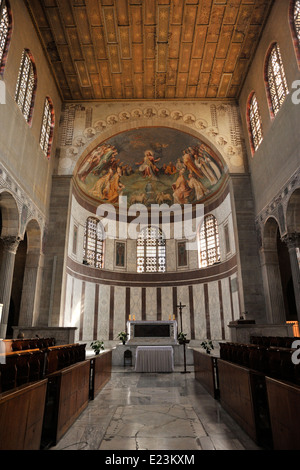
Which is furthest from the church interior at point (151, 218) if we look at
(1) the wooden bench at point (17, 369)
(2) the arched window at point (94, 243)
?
(2) the arched window at point (94, 243)

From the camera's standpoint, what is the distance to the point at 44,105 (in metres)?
17.0

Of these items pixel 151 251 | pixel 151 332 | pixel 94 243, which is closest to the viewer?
pixel 151 332

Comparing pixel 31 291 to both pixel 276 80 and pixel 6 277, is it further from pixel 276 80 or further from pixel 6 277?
pixel 276 80

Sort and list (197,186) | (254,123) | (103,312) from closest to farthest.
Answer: (254,123)
(103,312)
(197,186)

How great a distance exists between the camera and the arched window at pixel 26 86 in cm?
1392

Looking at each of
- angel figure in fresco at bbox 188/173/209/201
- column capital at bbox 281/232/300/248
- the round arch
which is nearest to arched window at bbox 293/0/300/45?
column capital at bbox 281/232/300/248

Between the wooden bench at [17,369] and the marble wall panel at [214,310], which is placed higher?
the marble wall panel at [214,310]

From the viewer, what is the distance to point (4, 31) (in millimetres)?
12312

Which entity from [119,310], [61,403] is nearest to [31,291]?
[119,310]

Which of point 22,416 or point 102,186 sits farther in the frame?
point 102,186

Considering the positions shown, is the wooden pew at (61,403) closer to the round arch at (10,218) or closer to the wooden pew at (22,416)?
the wooden pew at (22,416)

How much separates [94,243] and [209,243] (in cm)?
829

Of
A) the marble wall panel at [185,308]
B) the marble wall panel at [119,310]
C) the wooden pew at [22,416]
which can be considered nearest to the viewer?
the wooden pew at [22,416]

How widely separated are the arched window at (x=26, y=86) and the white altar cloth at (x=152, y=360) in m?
12.0
